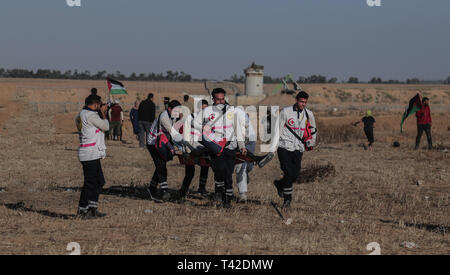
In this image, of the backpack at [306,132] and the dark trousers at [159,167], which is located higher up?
the backpack at [306,132]

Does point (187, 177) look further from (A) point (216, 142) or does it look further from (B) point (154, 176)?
(A) point (216, 142)

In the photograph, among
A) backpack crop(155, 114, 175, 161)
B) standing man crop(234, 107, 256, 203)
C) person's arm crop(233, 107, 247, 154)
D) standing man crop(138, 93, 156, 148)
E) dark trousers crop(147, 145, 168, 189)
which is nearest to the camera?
person's arm crop(233, 107, 247, 154)

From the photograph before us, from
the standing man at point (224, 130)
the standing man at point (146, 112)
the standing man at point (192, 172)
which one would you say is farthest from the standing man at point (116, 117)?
the standing man at point (224, 130)

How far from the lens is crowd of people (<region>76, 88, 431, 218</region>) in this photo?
937cm

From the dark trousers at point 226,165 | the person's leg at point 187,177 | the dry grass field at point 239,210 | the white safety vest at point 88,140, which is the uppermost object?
the white safety vest at point 88,140

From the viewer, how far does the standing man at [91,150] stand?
365 inches

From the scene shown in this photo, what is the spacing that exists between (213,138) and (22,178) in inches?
243

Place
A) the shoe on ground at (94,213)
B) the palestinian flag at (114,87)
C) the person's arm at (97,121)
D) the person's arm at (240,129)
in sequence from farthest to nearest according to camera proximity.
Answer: the palestinian flag at (114,87) < the person's arm at (240,129) < the shoe on ground at (94,213) < the person's arm at (97,121)

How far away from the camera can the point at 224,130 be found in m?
10.2

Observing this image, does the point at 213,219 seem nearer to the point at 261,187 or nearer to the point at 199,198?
the point at 199,198

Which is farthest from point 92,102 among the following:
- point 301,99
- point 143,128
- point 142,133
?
point 142,133

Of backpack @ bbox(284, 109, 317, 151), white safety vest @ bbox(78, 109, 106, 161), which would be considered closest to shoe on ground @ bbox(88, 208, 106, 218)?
white safety vest @ bbox(78, 109, 106, 161)

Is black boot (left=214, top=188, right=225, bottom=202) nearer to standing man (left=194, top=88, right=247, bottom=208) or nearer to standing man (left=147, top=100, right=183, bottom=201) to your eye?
standing man (left=194, top=88, right=247, bottom=208)

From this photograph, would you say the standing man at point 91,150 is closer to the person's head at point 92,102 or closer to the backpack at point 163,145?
the person's head at point 92,102
